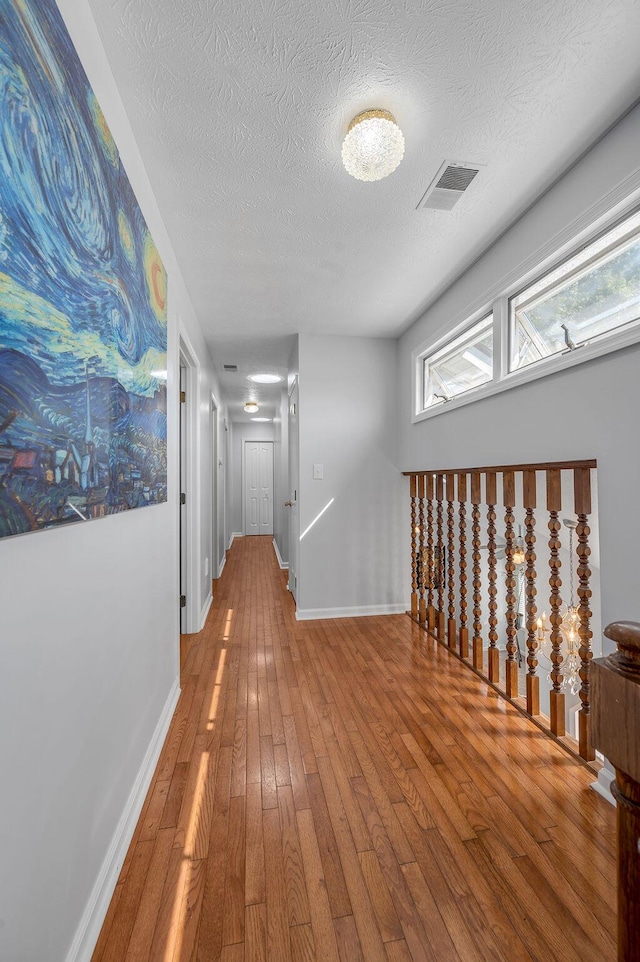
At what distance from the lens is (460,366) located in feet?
8.98

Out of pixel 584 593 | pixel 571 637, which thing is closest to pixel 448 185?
pixel 584 593

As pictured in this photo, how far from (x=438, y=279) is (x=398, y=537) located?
2.04 metres

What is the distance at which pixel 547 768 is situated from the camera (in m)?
1.54

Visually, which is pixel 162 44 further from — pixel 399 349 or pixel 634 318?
pixel 399 349

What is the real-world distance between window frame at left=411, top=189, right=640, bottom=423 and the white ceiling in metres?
0.27

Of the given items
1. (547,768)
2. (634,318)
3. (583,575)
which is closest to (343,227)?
(634,318)

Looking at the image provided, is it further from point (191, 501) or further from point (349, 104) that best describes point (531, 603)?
point (191, 501)

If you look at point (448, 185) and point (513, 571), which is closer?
point (448, 185)

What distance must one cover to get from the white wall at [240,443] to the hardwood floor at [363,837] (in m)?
5.93

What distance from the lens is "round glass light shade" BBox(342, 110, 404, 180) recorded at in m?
1.33

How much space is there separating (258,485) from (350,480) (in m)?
4.95

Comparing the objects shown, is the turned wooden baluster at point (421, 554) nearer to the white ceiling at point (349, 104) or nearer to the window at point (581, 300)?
the window at point (581, 300)

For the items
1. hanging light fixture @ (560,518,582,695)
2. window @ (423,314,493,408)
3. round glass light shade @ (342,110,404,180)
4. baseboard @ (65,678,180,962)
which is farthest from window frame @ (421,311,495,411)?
baseboard @ (65,678,180,962)

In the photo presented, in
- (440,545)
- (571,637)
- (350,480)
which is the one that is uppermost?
(350,480)
